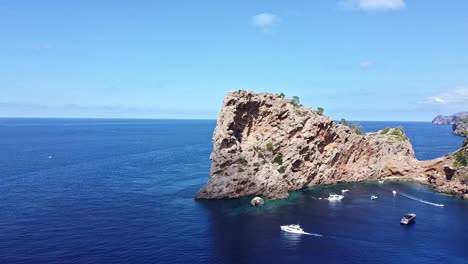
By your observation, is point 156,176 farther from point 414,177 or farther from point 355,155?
point 414,177

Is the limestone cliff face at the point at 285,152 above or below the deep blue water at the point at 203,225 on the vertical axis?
above

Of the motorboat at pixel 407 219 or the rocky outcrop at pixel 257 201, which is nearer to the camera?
the motorboat at pixel 407 219

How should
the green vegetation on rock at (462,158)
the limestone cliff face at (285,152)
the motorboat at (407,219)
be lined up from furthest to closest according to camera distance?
1. the green vegetation on rock at (462,158)
2. the limestone cliff face at (285,152)
3. the motorboat at (407,219)

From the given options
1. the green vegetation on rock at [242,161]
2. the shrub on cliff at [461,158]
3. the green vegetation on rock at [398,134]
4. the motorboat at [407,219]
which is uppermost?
the green vegetation on rock at [398,134]

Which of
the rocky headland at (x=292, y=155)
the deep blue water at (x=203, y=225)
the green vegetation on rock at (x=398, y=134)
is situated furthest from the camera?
the green vegetation on rock at (x=398, y=134)

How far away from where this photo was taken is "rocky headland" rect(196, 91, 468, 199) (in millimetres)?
125125

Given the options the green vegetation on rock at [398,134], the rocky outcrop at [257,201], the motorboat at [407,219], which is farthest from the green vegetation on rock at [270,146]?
the green vegetation on rock at [398,134]

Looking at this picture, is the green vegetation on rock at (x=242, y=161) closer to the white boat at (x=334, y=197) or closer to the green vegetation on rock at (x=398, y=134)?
the white boat at (x=334, y=197)

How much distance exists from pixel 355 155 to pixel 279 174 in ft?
135

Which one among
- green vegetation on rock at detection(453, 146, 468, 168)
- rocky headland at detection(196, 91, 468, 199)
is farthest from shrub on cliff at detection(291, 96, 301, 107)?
green vegetation on rock at detection(453, 146, 468, 168)

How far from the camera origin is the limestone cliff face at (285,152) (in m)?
125

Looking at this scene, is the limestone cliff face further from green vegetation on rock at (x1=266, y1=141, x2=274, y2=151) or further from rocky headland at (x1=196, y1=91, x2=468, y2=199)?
green vegetation on rock at (x1=266, y1=141, x2=274, y2=151)

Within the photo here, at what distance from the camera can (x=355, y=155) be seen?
154 m

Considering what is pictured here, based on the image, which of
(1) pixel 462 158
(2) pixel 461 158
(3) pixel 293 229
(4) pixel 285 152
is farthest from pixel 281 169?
(1) pixel 462 158
